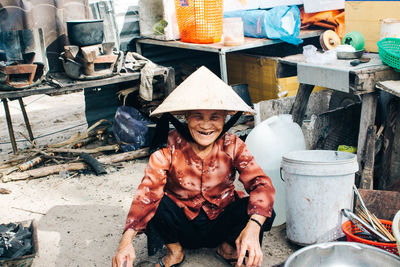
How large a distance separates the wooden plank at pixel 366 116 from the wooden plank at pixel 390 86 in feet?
0.56

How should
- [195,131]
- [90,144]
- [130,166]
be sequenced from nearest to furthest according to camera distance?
[195,131] → [130,166] → [90,144]

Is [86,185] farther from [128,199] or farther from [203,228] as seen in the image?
[203,228]

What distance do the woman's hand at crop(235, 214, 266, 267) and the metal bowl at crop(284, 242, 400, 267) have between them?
0.22 meters

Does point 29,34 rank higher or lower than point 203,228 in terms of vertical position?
higher

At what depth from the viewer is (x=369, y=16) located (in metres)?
4.52

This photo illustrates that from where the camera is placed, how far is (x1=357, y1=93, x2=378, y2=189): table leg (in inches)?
140

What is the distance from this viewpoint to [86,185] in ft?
15.5

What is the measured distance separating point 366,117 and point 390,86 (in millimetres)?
397

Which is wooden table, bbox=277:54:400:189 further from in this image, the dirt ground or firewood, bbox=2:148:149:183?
firewood, bbox=2:148:149:183

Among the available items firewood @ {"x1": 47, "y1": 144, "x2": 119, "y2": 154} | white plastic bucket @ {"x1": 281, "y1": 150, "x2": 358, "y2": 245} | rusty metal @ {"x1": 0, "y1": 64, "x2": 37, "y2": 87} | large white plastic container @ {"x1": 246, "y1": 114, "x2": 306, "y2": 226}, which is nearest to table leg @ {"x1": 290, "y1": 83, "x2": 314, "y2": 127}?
large white plastic container @ {"x1": 246, "y1": 114, "x2": 306, "y2": 226}

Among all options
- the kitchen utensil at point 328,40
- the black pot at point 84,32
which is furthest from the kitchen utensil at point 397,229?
the black pot at point 84,32

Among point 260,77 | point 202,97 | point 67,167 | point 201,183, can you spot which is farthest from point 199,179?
point 260,77

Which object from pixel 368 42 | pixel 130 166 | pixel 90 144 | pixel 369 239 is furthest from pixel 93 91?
pixel 369 239

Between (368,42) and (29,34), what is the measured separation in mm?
4031
